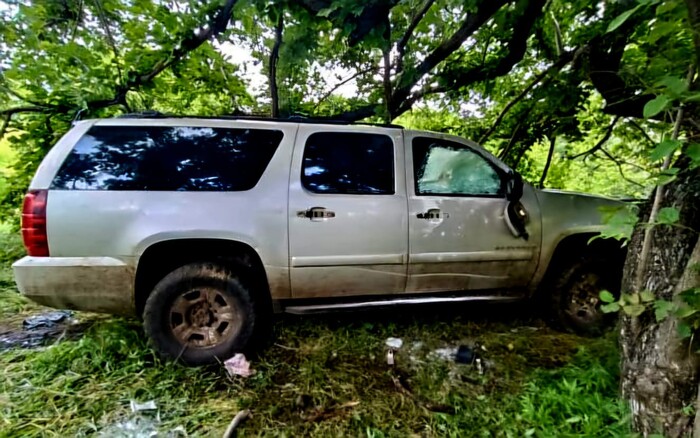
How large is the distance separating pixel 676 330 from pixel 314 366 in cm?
213

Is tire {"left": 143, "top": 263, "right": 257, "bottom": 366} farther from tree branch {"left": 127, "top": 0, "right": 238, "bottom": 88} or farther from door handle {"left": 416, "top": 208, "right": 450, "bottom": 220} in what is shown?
tree branch {"left": 127, "top": 0, "right": 238, "bottom": 88}

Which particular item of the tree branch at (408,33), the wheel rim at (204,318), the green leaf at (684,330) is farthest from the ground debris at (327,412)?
the tree branch at (408,33)

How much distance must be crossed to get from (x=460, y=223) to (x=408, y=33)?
199cm

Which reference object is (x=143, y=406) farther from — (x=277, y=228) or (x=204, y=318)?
(x=277, y=228)

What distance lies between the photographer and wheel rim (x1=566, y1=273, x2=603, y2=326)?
3.24 meters

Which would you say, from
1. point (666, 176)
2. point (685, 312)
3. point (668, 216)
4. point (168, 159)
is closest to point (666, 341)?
point (685, 312)

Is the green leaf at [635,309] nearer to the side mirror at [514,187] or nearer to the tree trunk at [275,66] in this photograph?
the side mirror at [514,187]

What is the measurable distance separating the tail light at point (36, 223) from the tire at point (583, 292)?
12.8ft

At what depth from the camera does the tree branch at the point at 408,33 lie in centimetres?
338

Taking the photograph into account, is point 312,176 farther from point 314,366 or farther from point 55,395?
point 55,395

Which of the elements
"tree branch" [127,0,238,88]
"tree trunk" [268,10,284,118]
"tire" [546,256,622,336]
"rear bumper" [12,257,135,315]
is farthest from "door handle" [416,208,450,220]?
"tree branch" [127,0,238,88]

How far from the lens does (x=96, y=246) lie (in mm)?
2547

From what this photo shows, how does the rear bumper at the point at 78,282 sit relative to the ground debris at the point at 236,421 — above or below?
above

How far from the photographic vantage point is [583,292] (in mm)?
3256
